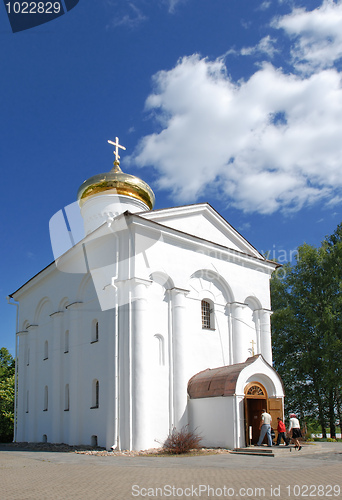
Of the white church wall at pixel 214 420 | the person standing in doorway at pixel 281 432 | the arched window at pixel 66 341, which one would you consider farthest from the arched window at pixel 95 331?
the person standing in doorway at pixel 281 432

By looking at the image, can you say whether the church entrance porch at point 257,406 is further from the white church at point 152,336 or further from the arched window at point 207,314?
the arched window at point 207,314

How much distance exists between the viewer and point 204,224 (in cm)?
1992

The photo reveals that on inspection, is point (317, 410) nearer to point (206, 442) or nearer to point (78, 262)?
point (206, 442)

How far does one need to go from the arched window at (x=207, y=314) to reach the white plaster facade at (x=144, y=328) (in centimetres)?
9

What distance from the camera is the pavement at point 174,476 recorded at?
26.2 ft

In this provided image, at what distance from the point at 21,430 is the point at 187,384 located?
10024 millimetres

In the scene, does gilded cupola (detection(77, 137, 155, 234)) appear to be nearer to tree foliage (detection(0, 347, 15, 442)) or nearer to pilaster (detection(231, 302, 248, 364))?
pilaster (detection(231, 302, 248, 364))

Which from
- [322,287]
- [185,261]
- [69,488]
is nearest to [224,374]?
[185,261]

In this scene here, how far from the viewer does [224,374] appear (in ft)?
53.2

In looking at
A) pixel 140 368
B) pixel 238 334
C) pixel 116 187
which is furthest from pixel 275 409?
pixel 116 187

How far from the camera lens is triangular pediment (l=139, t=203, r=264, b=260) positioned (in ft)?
60.7

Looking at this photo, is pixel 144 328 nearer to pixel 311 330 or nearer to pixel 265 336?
pixel 265 336

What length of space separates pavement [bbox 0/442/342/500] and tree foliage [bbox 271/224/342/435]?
41.5 ft

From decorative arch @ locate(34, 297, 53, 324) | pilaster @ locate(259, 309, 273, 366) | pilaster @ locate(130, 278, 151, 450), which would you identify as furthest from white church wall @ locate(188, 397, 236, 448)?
decorative arch @ locate(34, 297, 53, 324)
